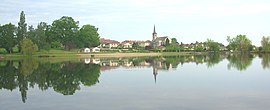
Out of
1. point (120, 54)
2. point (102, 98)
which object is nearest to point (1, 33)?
point (120, 54)

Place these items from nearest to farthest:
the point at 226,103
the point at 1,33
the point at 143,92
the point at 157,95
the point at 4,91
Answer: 1. the point at 226,103
2. the point at 157,95
3. the point at 143,92
4. the point at 4,91
5. the point at 1,33

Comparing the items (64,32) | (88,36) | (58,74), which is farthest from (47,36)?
(58,74)

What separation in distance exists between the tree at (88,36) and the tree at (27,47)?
76.4 feet

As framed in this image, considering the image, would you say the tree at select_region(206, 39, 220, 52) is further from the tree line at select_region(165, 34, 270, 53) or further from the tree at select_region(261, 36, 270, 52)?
the tree at select_region(261, 36, 270, 52)

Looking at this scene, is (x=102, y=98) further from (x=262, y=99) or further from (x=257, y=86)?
(x=257, y=86)

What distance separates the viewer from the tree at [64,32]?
96312 millimetres

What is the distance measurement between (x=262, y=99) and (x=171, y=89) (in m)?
5.11

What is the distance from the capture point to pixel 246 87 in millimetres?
19141

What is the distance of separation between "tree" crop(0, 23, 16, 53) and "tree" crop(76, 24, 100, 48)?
70.6 feet

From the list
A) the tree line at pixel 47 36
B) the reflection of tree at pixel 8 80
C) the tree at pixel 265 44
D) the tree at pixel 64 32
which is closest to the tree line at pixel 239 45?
the tree at pixel 265 44

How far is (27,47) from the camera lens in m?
72.6

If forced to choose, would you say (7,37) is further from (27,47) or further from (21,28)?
(27,47)

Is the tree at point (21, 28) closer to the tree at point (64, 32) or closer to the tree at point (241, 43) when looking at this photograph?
the tree at point (64, 32)

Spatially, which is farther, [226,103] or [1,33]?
[1,33]
